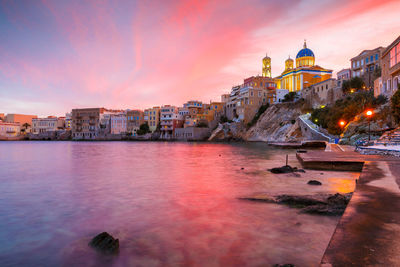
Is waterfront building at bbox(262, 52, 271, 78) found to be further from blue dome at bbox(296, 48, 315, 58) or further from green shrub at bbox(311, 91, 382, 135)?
green shrub at bbox(311, 91, 382, 135)

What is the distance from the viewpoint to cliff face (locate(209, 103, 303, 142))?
64.5 metres

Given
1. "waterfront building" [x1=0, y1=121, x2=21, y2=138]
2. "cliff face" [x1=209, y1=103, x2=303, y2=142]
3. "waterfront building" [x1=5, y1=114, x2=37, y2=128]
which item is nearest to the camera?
"cliff face" [x1=209, y1=103, x2=303, y2=142]

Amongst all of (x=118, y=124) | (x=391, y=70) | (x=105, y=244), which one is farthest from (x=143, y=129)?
(x=105, y=244)

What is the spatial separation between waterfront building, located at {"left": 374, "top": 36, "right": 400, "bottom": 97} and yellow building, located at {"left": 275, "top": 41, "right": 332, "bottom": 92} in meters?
43.3

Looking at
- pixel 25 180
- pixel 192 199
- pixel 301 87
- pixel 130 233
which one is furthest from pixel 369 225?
pixel 301 87

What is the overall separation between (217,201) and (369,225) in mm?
6504

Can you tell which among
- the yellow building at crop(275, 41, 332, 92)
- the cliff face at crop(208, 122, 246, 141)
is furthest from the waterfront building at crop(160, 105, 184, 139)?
the yellow building at crop(275, 41, 332, 92)

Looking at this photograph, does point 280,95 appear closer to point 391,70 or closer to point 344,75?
point 344,75

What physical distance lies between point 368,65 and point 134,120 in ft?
249

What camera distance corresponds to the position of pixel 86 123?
106 meters

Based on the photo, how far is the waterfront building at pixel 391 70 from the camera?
25.5 metres

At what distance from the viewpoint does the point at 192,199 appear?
33.0 feet

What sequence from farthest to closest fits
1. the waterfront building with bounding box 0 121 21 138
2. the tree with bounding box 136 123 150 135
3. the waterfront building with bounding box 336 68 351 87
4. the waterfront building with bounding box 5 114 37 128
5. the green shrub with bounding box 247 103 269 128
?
1. the waterfront building with bounding box 5 114 37 128
2. the waterfront building with bounding box 0 121 21 138
3. the tree with bounding box 136 123 150 135
4. the green shrub with bounding box 247 103 269 128
5. the waterfront building with bounding box 336 68 351 87

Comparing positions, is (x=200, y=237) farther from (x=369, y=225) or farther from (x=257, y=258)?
(x=369, y=225)
